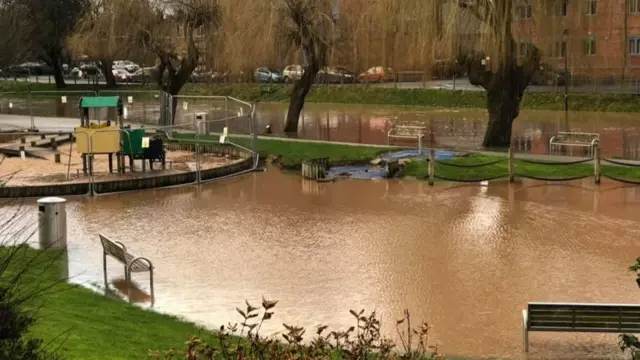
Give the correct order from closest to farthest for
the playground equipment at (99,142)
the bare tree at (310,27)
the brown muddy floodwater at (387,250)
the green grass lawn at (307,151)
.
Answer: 1. the brown muddy floodwater at (387,250)
2. the playground equipment at (99,142)
3. the green grass lawn at (307,151)
4. the bare tree at (310,27)

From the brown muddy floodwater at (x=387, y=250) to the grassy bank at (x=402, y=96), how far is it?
24630 mm

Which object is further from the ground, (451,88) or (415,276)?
(451,88)

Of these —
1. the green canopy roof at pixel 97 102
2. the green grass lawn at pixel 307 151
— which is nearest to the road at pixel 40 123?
the green grass lawn at pixel 307 151

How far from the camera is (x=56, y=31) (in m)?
63.8

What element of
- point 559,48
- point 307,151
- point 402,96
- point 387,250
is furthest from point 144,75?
point 387,250

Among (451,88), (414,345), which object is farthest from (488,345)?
(451,88)

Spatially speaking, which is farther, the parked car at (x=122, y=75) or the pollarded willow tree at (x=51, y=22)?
the parked car at (x=122, y=75)

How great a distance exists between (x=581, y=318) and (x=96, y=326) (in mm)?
5541

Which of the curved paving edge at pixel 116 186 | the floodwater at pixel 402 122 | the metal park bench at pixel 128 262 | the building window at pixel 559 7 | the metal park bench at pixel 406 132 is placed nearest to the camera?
Answer: the metal park bench at pixel 128 262

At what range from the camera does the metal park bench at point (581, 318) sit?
34.1 ft

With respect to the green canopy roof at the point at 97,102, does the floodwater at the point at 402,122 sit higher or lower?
lower

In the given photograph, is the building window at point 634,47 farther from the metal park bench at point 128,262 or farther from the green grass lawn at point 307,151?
the metal park bench at point 128,262

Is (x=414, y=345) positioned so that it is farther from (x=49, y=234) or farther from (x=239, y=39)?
(x=239, y=39)

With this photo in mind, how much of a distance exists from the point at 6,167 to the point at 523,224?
48.9ft
